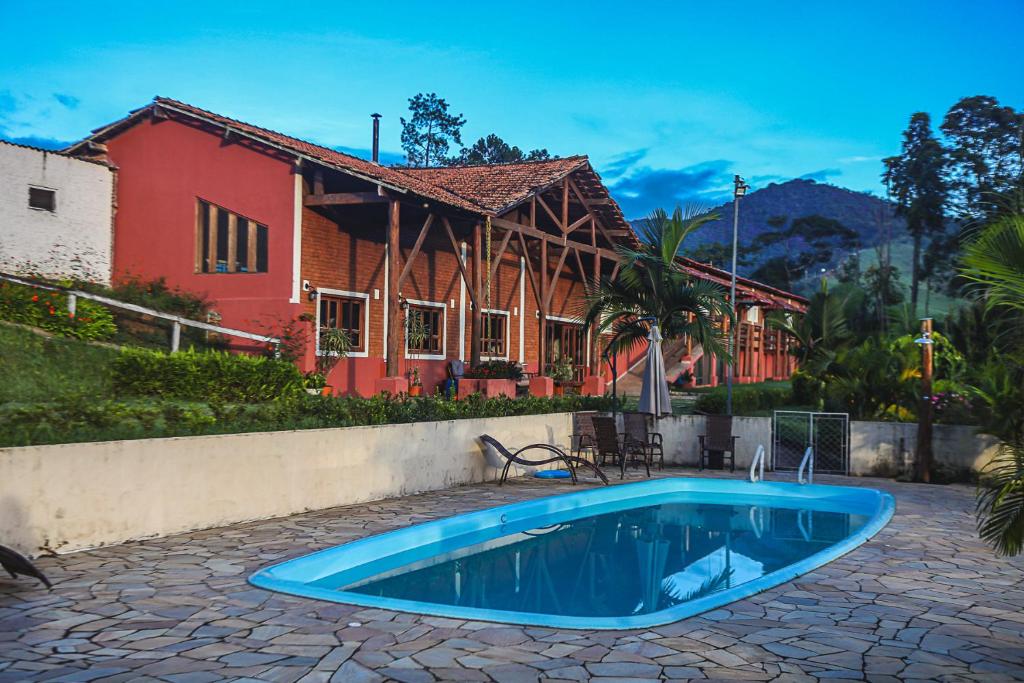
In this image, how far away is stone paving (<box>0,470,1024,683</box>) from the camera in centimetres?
411

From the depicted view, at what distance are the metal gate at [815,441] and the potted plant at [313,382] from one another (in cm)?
789

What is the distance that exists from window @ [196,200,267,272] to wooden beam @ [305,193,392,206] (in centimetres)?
114

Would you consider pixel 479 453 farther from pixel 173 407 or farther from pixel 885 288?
pixel 885 288

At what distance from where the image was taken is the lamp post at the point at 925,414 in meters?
12.4

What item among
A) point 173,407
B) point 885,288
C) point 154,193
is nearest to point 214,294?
point 154,193

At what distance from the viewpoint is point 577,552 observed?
29.3ft

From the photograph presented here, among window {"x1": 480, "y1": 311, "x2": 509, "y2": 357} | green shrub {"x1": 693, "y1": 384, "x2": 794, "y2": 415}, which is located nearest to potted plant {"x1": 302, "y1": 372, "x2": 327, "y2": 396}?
green shrub {"x1": 693, "y1": 384, "x2": 794, "y2": 415}

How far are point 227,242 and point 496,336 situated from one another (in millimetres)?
8653

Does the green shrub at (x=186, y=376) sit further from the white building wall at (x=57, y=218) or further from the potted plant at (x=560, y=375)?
the potted plant at (x=560, y=375)

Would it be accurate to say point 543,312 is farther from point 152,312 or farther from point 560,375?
point 152,312

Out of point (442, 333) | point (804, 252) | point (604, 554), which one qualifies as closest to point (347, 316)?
point (442, 333)

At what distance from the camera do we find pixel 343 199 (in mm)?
15703

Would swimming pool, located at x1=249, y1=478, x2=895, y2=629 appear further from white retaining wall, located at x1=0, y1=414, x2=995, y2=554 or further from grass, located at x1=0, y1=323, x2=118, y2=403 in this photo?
grass, located at x1=0, y1=323, x2=118, y2=403

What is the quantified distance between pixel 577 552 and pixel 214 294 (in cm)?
1056
